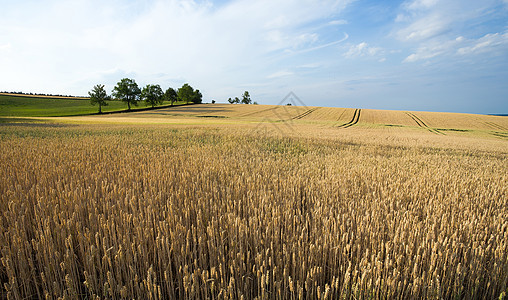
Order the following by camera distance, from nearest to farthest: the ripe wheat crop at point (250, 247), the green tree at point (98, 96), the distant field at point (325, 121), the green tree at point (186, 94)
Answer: the ripe wheat crop at point (250, 247) → the distant field at point (325, 121) → the green tree at point (98, 96) → the green tree at point (186, 94)

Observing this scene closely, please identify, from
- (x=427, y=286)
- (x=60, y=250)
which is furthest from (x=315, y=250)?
(x=60, y=250)

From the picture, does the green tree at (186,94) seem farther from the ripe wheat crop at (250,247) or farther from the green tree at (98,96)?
the ripe wheat crop at (250,247)

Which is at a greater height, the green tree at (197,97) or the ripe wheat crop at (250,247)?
the green tree at (197,97)

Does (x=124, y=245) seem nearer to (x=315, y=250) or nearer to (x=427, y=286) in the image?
(x=315, y=250)

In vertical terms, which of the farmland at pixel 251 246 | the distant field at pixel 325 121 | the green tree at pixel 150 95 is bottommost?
the farmland at pixel 251 246

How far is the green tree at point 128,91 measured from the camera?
68250 mm

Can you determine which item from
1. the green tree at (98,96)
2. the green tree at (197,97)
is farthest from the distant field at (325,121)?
the green tree at (197,97)

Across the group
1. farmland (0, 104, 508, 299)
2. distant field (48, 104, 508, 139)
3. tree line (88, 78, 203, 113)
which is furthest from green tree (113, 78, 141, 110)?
farmland (0, 104, 508, 299)

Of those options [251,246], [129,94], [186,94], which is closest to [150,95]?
[129,94]

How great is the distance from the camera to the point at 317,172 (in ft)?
17.7

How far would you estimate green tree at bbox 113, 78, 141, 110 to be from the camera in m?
68.2

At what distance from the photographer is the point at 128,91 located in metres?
68.8

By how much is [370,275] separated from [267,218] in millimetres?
1103

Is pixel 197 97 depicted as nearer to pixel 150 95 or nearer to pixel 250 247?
pixel 150 95
